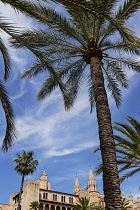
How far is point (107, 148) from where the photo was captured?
25.2 ft

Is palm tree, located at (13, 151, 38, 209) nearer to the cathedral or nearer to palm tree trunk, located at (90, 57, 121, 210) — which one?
the cathedral

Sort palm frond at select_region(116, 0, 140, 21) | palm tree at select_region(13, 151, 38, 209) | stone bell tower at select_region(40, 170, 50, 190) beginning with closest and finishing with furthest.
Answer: palm frond at select_region(116, 0, 140, 21), palm tree at select_region(13, 151, 38, 209), stone bell tower at select_region(40, 170, 50, 190)

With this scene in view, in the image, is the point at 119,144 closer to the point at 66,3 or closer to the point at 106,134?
the point at 106,134

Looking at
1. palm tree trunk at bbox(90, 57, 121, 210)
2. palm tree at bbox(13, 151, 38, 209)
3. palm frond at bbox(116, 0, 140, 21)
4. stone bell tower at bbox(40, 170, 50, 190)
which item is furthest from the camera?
stone bell tower at bbox(40, 170, 50, 190)

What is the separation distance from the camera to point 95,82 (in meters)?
9.23

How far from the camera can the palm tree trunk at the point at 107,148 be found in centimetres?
701

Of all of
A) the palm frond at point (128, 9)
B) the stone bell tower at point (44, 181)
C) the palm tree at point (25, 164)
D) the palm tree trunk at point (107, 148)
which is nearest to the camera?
the palm tree trunk at point (107, 148)

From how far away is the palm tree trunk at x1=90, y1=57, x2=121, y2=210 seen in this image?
23.0 feet

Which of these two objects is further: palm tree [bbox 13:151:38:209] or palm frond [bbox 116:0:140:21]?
palm tree [bbox 13:151:38:209]

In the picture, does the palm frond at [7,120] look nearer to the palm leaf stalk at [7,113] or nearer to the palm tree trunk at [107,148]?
the palm leaf stalk at [7,113]

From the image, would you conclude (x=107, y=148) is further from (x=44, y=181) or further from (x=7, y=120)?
(x=44, y=181)

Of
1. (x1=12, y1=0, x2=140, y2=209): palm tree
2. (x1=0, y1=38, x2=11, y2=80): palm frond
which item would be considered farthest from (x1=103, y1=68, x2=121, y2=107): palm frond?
(x1=0, y1=38, x2=11, y2=80): palm frond

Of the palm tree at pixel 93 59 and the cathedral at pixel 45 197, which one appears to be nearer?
the palm tree at pixel 93 59

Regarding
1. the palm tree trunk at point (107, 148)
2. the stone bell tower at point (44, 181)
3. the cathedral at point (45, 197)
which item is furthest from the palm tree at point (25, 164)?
the palm tree trunk at point (107, 148)
